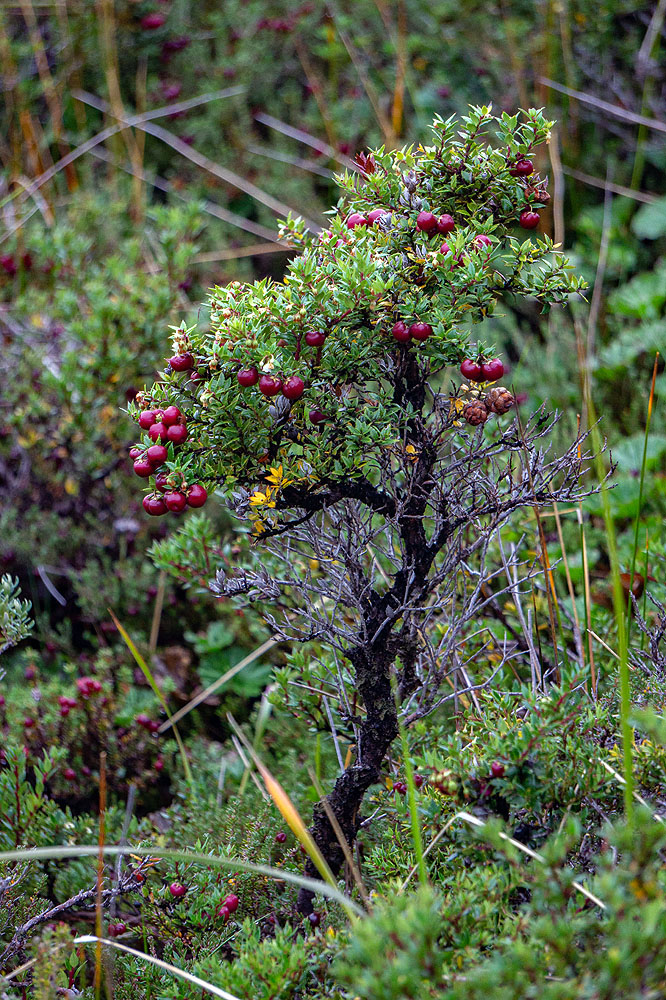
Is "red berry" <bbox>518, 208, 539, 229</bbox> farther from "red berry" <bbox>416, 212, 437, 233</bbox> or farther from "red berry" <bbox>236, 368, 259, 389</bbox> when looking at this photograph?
"red berry" <bbox>236, 368, 259, 389</bbox>

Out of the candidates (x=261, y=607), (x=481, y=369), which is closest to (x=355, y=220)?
(x=481, y=369)

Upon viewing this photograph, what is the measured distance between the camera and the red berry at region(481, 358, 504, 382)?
1.41m

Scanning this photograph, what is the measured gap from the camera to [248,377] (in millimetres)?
1315

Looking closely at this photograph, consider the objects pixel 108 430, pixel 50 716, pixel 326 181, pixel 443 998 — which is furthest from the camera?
pixel 326 181

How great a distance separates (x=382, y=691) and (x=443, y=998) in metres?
0.67

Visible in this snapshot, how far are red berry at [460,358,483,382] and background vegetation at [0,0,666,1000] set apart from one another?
1.01 feet

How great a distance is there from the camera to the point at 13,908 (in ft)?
5.57

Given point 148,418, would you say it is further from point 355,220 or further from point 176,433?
point 355,220

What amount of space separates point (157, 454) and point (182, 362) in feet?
0.55

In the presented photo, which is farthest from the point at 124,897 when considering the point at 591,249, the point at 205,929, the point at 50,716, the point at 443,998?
the point at 591,249

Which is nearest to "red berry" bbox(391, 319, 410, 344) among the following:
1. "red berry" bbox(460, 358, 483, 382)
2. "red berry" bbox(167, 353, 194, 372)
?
"red berry" bbox(460, 358, 483, 382)

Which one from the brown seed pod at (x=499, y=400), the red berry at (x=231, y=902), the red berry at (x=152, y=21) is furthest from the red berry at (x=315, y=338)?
the red berry at (x=152, y=21)

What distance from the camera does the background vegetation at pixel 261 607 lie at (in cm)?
125

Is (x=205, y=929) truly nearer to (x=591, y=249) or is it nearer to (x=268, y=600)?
(x=268, y=600)
